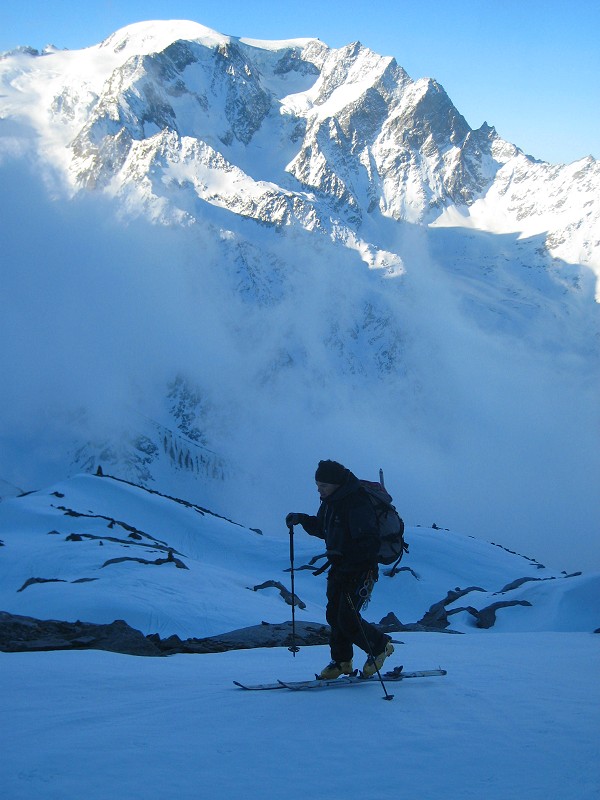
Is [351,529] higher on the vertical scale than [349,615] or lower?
higher

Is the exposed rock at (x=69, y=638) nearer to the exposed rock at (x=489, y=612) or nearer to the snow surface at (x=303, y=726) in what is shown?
the snow surface at (x=303, y=726)

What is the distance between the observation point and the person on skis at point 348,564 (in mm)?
7199

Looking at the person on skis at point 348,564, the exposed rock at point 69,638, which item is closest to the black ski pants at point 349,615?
the person on skis at point 348,564

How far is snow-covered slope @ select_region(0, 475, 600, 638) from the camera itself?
17922 millimetres

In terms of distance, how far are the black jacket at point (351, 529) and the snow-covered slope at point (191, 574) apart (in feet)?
33.8

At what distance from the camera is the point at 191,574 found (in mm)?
22969

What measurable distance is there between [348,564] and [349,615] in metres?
0.47

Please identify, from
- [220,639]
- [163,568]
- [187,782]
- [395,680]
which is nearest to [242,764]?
[187,782]

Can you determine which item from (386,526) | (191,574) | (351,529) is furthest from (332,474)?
(191,574)

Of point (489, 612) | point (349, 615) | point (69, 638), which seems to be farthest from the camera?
point (489, 612)

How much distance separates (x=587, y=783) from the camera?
452 cm

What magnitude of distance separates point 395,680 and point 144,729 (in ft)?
8.41

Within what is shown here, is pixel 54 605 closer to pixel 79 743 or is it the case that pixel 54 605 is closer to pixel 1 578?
pixel 1 578

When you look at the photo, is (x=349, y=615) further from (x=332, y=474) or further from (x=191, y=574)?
(x=191, y=574)
